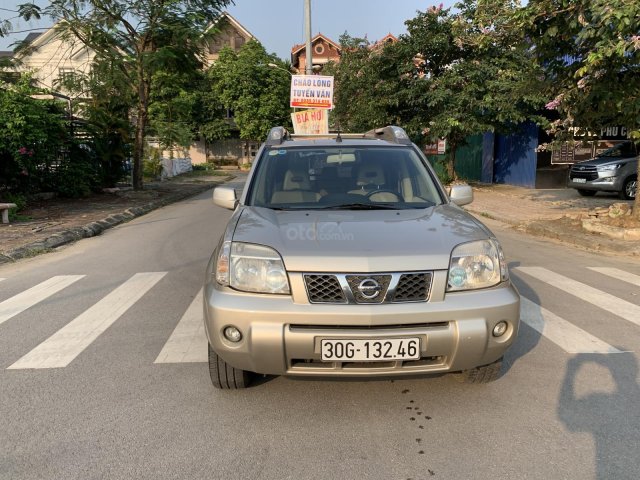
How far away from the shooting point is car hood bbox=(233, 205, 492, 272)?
295 centimetres

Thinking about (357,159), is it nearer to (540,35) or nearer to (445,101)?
(540,35)

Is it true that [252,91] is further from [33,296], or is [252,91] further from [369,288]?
[369,288]

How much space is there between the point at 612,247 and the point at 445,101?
33.3 ft

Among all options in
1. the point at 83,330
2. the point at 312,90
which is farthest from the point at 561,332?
the point at 312,90

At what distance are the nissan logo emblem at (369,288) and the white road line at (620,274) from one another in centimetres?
499

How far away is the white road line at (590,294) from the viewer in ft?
17.2

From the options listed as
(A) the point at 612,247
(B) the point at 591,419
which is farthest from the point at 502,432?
(A) the point at 612,247

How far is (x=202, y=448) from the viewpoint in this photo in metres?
2.85

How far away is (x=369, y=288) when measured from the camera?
115 inches

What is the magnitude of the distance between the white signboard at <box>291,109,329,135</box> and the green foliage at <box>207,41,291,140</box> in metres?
25.9

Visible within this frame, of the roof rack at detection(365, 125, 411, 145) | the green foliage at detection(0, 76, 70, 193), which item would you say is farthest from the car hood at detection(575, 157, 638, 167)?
the green foliage at detection(0, 76, 70, 193)

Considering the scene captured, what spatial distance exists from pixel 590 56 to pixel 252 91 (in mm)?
40007

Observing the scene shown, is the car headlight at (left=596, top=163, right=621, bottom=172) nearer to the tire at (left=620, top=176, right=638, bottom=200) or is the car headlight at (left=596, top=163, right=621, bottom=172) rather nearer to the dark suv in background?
the dark suv in background

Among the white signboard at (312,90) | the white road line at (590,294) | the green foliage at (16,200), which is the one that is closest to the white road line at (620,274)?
the white road line at (590,294)
